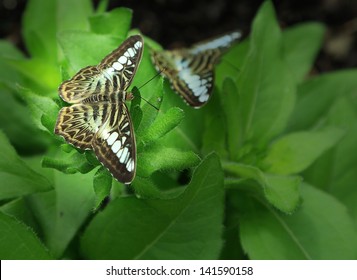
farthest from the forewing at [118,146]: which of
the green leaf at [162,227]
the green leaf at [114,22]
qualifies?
the green leaf at [114,22]

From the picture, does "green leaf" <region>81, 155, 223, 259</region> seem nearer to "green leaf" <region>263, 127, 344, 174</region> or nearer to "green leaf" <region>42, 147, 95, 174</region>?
"green leaf" <region>42, 147, 95, 174</region>

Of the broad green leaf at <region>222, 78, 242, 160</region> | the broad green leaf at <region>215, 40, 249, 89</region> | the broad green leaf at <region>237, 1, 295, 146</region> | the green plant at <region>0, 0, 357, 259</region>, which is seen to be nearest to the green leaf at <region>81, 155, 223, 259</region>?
the green plant at <region>0, 0, 357, 259</region>

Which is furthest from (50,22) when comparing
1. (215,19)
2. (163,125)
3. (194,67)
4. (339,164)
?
(339,164)

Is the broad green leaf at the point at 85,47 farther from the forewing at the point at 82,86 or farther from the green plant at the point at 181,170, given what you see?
the forewing at the point at 82,86

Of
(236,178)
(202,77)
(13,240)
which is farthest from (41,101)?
(236,178)

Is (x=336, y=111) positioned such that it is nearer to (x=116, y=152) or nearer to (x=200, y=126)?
(x=200, y=126)

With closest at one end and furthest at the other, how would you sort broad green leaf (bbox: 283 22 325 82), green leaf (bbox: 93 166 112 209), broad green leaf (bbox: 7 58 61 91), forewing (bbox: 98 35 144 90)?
green leaf (bbox: 93 166 112 209)
forewing (bbox: 98 35 144 90)
broad green leaf (bbox: 7 58 61 91)
broad green leaf (bbox: 283 22 325 82)

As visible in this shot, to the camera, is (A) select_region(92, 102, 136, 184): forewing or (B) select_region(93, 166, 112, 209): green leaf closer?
(A) select_region(92, 102, 136, 184): forewing
